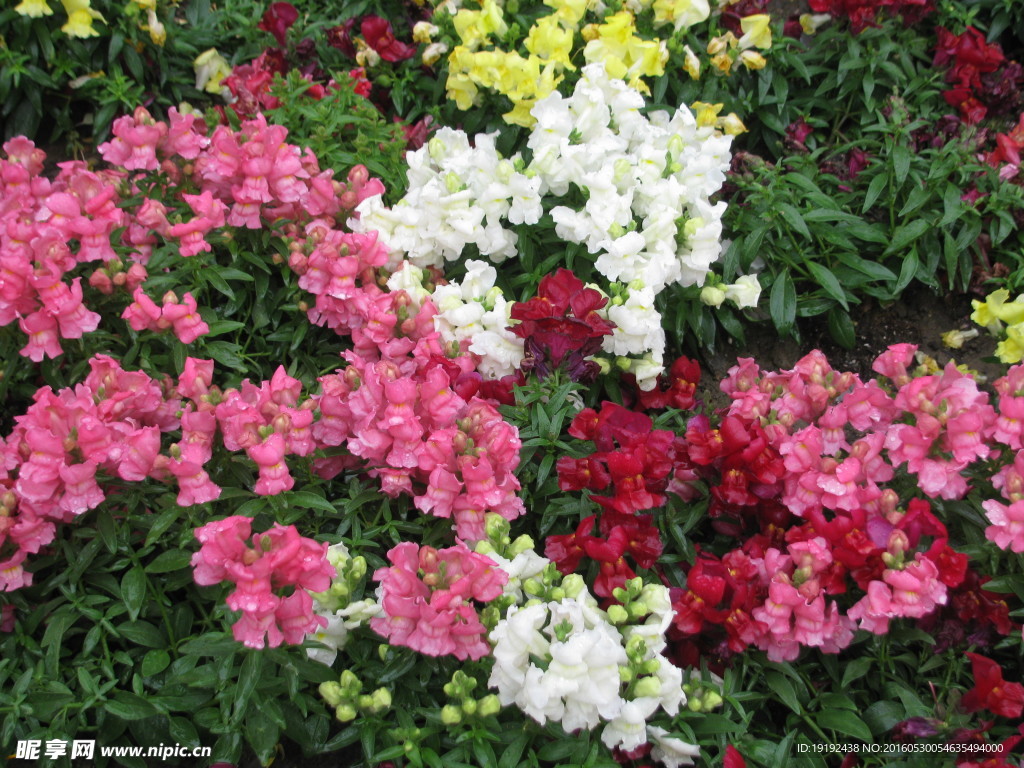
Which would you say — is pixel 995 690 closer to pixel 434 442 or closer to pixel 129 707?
pixel 434 442

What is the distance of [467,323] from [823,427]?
1.16 meters

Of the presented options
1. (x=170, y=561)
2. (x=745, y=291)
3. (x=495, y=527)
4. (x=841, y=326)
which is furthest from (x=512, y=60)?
(x=170, y=561)

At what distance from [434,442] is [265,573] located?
1.86 ft

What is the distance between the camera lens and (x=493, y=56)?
3572 millimetres

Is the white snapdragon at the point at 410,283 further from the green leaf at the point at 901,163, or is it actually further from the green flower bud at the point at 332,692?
the green leaf at the point at 901,163

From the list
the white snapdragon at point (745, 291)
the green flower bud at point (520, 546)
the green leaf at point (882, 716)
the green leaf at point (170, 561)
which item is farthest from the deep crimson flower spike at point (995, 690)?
the green leaf at point (170, 561)

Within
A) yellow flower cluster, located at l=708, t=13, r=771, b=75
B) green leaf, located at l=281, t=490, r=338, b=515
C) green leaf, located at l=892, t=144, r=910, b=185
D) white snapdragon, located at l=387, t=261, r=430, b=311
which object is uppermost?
yellow flower cluster, located at l=708, t=13, r=771, b=75

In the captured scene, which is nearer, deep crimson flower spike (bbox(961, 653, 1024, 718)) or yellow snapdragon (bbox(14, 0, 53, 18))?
deep crimson flower spike (bbox(961, 653, 1024, 718))

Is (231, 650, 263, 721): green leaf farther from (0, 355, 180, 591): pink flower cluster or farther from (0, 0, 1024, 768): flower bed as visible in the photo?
(0, 355, 180, 591): pink flower cluster

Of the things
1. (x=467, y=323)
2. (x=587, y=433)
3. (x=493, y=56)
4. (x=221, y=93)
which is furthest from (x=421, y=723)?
(x=221, y=93)

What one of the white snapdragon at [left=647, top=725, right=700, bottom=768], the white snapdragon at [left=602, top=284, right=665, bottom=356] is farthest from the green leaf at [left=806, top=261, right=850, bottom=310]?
the white snapdragon at [left=647, top=725, right=700, bottom=768]

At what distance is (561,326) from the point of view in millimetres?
2725

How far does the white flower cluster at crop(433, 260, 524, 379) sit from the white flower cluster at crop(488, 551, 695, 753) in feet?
3.07

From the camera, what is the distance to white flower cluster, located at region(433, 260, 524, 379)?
2936mm
